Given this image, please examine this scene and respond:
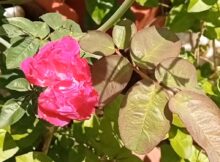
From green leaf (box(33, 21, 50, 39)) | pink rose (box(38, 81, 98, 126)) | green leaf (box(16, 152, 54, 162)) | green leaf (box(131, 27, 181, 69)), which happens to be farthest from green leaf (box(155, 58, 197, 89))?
green leaf (box(16, 152, 54, 162))

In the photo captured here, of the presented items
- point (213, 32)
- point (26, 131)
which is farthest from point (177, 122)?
point (213, 32)

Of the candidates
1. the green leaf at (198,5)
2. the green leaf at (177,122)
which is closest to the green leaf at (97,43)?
the green leaf at (177,122)

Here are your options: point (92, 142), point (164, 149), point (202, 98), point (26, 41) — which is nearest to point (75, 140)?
point (92, 142)

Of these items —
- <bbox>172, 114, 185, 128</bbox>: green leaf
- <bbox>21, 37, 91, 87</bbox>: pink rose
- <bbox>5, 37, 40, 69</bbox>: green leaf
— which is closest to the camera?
<bbox>21, 37, 91, 87</bbox>: pink rose

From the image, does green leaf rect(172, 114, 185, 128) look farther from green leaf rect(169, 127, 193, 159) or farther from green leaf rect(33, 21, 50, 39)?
green leaf rect(33, 21, 50, 39)

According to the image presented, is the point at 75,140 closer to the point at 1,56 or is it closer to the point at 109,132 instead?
the point at 109,132

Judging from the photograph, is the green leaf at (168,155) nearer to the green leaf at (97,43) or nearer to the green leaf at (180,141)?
the green leaf at (180,141)
